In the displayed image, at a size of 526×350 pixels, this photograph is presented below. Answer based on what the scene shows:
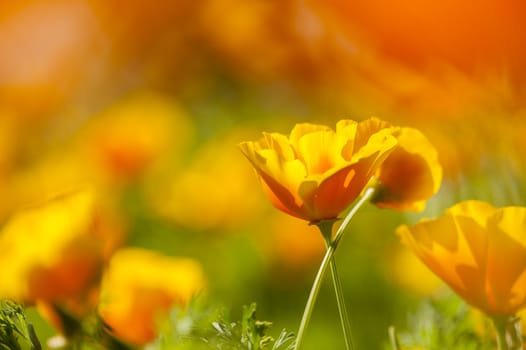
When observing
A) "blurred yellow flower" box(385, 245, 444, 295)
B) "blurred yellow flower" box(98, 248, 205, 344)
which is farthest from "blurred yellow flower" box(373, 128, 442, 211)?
"blurred yellow flower" box(385, 245, 444, 295)

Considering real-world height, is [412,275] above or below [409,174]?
below

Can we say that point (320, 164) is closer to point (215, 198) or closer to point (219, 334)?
point (219, 334)

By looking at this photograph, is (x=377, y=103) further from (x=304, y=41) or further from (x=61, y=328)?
(x=61, y=328)

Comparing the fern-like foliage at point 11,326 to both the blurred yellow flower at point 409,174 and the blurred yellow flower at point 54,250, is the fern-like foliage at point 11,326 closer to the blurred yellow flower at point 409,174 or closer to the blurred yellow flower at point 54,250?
the blurred yellow flower at point 54,250

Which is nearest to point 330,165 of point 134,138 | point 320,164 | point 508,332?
point 320,164

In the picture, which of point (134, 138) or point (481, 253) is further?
point (134, 138)

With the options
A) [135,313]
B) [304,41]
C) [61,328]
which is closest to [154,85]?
[304,41]

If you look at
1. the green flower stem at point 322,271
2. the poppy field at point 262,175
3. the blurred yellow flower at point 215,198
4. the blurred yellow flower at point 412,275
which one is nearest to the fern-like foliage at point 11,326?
the poppy field at point 262,175
